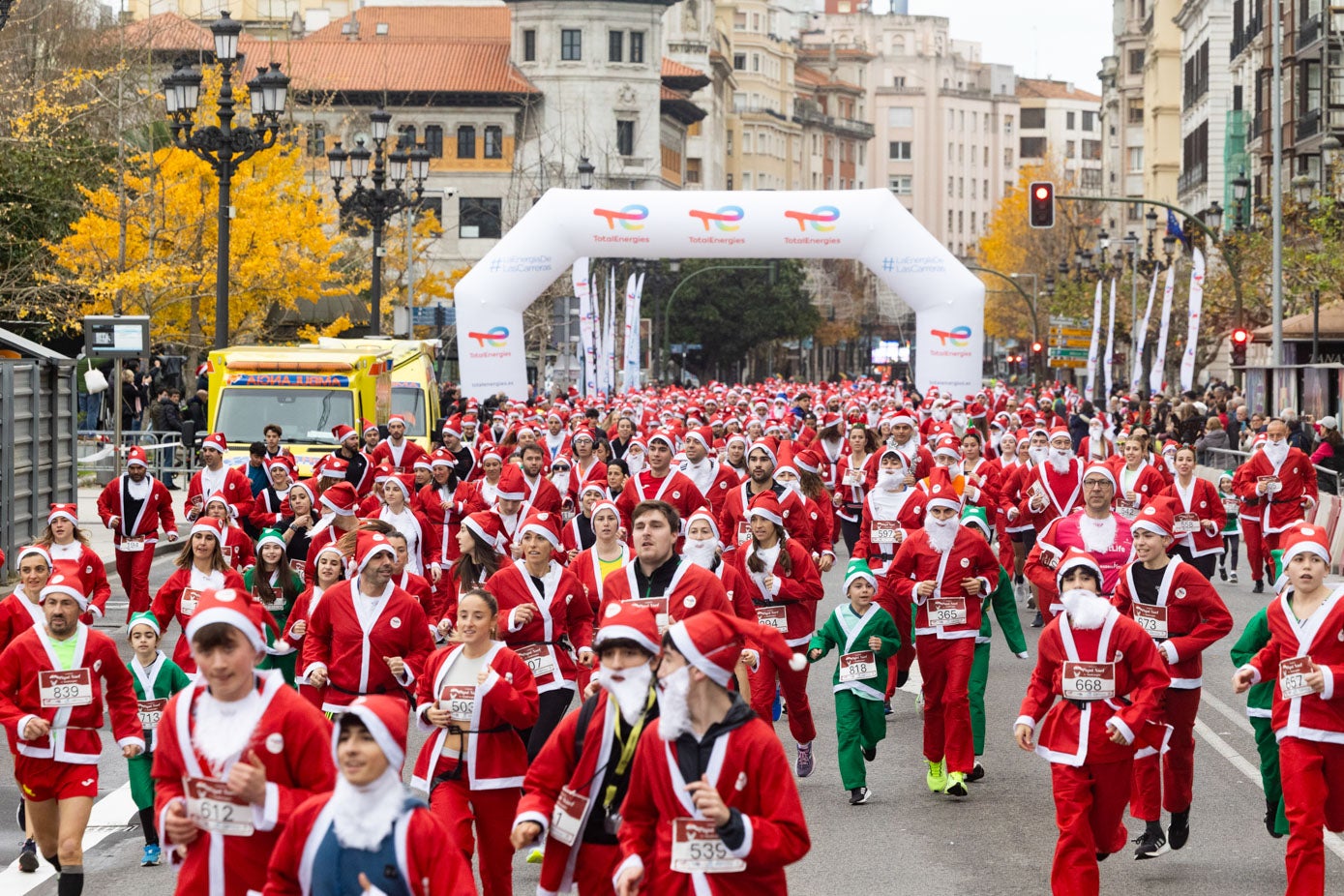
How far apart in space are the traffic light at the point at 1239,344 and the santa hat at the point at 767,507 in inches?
1021

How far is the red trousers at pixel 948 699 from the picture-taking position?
11586 millimetres

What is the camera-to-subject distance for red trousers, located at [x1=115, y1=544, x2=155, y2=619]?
17.3 meters

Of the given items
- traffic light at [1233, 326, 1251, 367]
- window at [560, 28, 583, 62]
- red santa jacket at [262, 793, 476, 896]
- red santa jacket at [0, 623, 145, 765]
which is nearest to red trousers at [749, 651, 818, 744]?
red santa jacket at [0, 623, 145, 765]

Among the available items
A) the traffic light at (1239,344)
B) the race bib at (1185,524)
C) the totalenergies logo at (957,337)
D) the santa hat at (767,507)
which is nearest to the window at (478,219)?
the totalenergies logo at (957,337)

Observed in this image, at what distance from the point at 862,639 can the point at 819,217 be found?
2790 centimetres

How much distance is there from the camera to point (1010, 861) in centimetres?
1009

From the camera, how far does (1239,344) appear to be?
38.9 m

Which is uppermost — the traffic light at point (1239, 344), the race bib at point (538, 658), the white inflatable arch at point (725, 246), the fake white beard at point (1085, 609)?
the white inflatable arch at point (725, 246)

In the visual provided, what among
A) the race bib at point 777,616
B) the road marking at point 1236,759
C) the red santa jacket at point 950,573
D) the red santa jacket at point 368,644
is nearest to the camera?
the red santa jacket at point 368,644

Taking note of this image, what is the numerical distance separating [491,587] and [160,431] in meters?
25.8

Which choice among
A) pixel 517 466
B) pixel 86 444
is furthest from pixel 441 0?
pixel 517 466

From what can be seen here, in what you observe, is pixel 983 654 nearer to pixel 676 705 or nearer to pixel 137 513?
pixel 676 705

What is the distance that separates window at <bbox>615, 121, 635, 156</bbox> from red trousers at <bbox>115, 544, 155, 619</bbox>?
3265 inches

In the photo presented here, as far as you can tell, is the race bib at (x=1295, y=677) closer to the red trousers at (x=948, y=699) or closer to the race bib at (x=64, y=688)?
the red trousers at (x=948, y=699)
